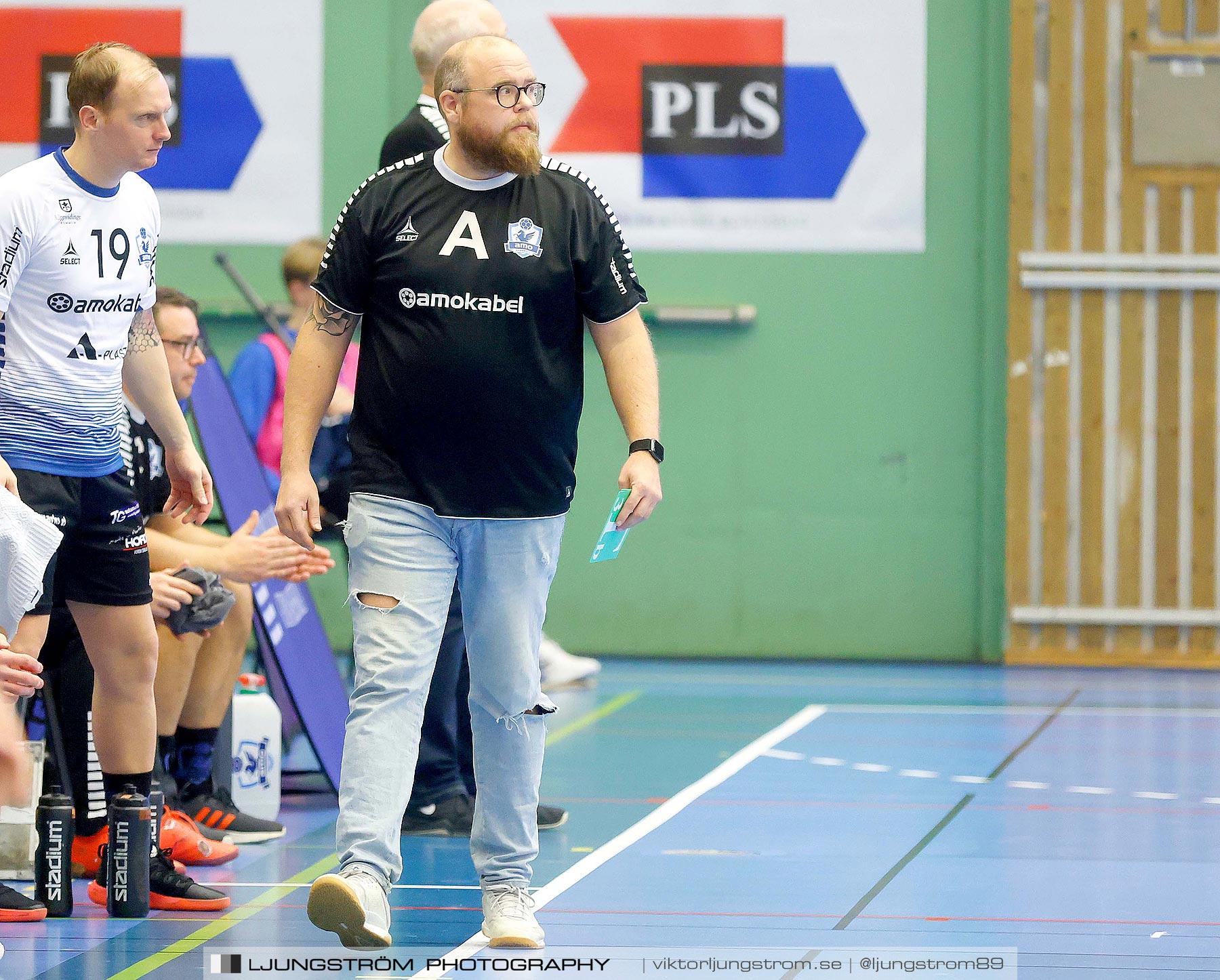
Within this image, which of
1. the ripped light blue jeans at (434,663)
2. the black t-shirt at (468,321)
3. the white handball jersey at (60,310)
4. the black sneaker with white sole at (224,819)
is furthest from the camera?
the black sneaker with white sole at (224,819)

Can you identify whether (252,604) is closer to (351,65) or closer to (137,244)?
(137,244)

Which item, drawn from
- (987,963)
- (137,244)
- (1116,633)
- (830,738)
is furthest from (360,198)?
(1116,633)

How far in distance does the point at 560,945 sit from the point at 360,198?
A: 64.3 inches

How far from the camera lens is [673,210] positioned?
10.3 meters

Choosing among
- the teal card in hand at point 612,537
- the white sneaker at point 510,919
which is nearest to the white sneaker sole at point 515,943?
the white sneaker at point 510,919

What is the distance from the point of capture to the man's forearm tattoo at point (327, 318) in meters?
3.74

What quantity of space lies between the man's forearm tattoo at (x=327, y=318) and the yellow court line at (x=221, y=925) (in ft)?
4.33

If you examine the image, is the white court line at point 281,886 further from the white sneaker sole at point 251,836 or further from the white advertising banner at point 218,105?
the white advertising banner at point 218,105

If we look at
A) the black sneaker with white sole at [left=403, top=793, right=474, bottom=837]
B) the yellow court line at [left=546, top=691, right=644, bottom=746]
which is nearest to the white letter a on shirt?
the black sneaker with white sole at [left=403, top=793, right=474, bottom=837]

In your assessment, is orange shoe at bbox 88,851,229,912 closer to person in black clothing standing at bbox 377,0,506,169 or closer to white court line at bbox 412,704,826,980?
white court line at bbox 412,704,826,980

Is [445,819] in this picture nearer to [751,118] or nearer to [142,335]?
[142,335]

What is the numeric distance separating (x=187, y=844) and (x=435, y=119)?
213 centimetres

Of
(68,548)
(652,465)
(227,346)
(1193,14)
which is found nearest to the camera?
(652,465)

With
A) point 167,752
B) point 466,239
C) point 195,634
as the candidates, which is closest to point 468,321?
point 466,239
